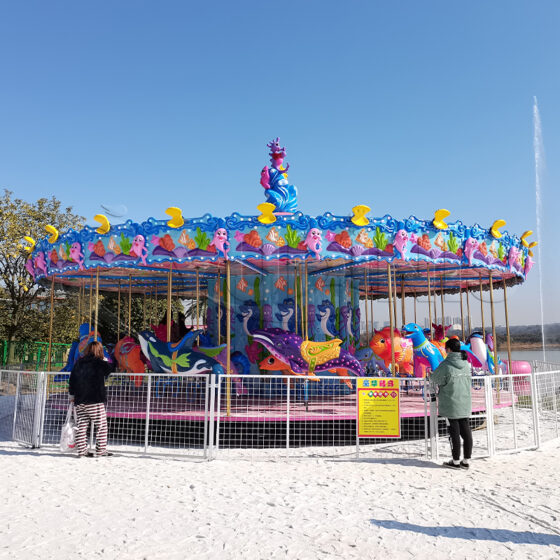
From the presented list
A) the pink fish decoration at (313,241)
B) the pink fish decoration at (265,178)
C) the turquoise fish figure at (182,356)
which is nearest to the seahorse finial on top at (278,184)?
the pink fish decoration at (265,178)

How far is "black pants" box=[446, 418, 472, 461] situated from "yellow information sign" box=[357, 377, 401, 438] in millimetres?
659

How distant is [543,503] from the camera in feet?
15.1

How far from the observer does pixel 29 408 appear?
745 centimetres

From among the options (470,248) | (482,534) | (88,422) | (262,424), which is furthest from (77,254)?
(482,534)

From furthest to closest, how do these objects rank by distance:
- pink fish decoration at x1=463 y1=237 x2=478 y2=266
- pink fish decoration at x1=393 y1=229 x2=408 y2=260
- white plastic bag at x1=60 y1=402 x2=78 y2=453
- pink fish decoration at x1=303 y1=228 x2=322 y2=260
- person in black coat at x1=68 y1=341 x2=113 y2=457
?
pink fish decoration at x1=463 y1=237 x2=478 y2=266
pink fish decoration at x1=393 y1=229 x2=408 y2=260
pink fish decoration at x1=303 y1=228 x2=322 y2=260
white plastic bag at x1=60 y1=402 x2=78 y2=453
person in black coat at x1=68 y1=341 x2=113 y2=457

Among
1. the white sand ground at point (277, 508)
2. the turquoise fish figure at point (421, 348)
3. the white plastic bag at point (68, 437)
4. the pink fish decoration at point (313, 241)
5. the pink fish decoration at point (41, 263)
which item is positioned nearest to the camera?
the white sand ground at point (277, 508)

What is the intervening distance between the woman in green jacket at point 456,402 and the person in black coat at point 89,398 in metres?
4.13

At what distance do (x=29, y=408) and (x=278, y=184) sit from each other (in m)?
5.81

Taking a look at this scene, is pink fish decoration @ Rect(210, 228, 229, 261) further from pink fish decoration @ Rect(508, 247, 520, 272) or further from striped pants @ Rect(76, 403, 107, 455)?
pink fish decoration @ Rect(508, 247, 520, 272)

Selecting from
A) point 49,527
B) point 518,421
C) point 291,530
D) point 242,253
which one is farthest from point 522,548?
point 518,421

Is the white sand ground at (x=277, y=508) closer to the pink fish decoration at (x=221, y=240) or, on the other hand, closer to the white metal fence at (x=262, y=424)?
the white metal fence at (x=262, y=424)

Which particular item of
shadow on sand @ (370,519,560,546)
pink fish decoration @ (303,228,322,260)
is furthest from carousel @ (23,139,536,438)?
shadow on sand @ (370,519,560,546)

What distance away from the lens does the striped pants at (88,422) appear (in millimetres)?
6301

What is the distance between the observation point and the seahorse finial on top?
385 inches
